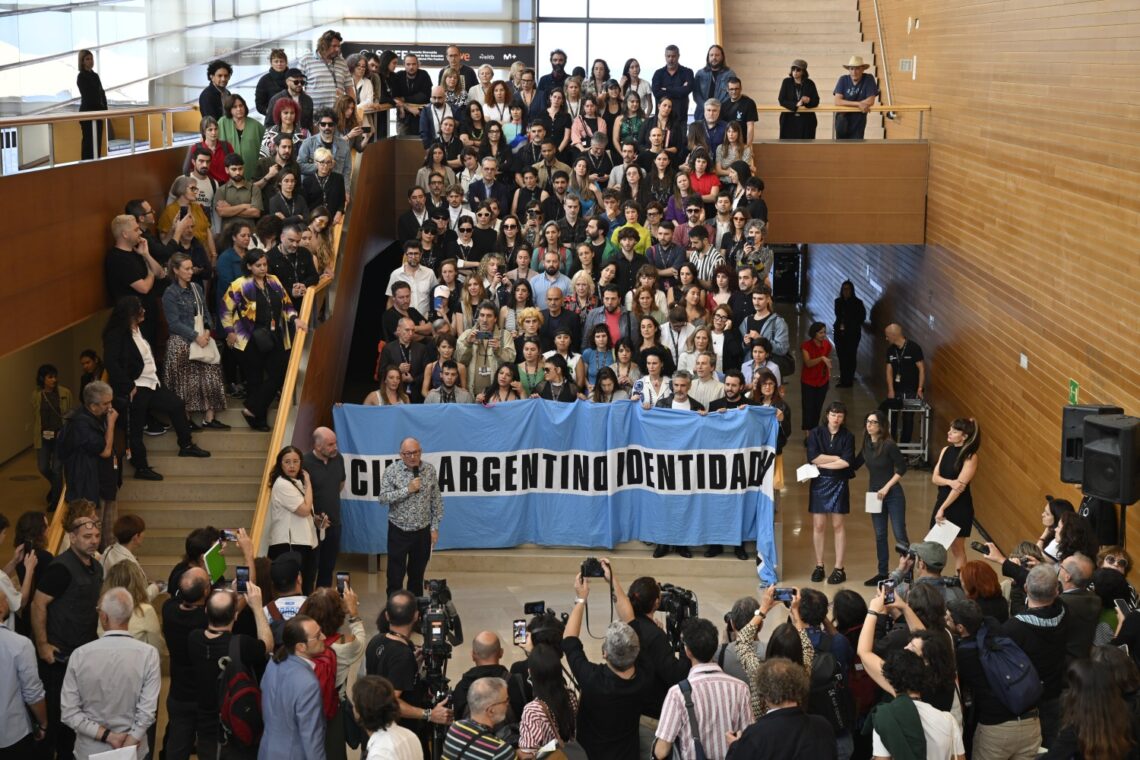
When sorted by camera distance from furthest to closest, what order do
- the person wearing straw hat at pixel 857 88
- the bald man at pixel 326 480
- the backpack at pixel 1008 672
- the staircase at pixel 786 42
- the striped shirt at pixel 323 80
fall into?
1. the staircase at pixel 786 42
2. the person wearing straw hat at pixel 857 88
3. the striped shirt at pixel 323 80
4. the bald man at pixel 326 480
5. the backpack at pixel 1008 672

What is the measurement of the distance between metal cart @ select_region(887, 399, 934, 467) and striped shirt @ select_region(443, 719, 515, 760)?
11478mm

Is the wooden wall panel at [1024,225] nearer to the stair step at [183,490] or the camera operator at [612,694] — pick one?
the camera operator at [612,694]

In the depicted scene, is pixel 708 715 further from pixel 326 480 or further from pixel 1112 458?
pixel 326 480

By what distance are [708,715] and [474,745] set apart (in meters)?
1.15

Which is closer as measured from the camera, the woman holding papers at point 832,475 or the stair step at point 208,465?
the stair step at point 208,465

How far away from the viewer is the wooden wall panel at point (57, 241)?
1038 cm

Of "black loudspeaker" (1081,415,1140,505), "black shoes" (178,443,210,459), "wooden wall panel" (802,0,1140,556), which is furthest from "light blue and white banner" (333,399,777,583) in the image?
"black loudspeaker" (1081,415,1140,505)

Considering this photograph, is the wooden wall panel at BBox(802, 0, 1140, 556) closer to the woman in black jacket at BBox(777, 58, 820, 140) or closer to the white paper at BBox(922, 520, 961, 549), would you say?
the white paper at BBox(922, 520, 961, 549)

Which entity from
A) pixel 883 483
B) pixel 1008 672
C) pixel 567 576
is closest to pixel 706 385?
pixel 883 483

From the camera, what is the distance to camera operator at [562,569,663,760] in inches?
256

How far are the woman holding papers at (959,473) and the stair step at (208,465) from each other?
5.58 metres

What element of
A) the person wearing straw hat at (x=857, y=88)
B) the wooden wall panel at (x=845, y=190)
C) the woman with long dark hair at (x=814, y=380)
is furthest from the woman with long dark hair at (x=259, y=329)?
the person wearing straw hat at (x=857, y=88)

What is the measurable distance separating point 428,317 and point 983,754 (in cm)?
755

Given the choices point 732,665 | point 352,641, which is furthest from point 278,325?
point 732,665
